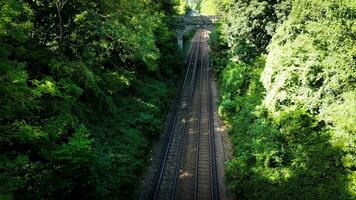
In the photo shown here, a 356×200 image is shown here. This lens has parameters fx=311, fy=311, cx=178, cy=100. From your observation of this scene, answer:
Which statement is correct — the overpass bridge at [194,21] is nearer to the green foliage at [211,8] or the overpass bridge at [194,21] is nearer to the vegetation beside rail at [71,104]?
the green foliage at [211,8]

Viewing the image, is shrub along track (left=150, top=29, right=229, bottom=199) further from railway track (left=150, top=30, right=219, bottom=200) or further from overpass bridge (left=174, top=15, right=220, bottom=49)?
overpass bridge (left=174, top=15, right=220, bottom=49)

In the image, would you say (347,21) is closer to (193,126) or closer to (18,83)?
(193,126)

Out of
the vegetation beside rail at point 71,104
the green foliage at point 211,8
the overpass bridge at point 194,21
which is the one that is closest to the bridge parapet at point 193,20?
the overpass bridge at point 194,21

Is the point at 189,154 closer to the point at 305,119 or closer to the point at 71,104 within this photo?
the point at 305,119

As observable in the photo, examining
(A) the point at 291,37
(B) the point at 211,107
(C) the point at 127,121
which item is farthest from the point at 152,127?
(A) the point at 291,37

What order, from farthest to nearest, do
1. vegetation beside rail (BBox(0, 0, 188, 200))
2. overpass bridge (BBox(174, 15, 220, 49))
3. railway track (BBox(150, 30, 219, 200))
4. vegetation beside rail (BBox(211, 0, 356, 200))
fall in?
1. overpass bridge (BBox(174, 15, 220, 49))
2. railway track (BBox(150, 30, 219, 200))
3. vegetation beside rail (BBox(211, 0, 356, 200))
4. vegetation beside rail (BBox(0, 0, 188, 200))

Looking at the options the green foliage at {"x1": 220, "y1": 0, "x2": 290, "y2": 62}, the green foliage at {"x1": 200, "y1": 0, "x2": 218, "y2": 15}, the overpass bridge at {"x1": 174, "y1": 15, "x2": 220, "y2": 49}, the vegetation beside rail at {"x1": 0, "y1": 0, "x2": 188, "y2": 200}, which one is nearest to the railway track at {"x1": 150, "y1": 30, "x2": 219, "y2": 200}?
the vegetation beside rail at {"x1": 0, "y1": 0, "x2": 188, "y2": 200}
